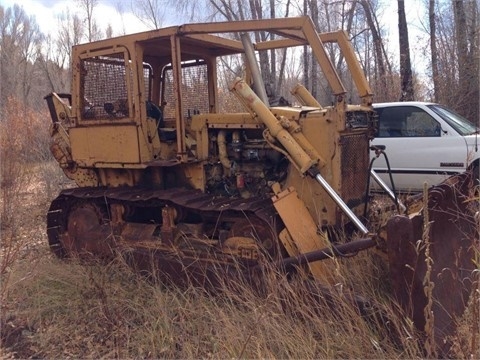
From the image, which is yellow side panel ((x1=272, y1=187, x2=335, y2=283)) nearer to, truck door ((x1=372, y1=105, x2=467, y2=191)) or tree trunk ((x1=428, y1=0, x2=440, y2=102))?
truck door ((x1=372, y1=105, x2=467, y2=191))

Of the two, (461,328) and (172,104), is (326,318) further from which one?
(172,104)

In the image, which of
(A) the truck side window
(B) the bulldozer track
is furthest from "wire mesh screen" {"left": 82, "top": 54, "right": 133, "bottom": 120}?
(A) the truck side window

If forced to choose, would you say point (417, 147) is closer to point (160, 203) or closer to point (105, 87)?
point (160, 203)

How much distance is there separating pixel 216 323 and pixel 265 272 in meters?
0.68

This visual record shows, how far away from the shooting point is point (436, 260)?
3.59 m

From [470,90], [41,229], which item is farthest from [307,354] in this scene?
[470,90]

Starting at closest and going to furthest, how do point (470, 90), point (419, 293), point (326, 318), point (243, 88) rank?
point (419, 293) < point (326, 318) < point (243, 88) < point (470, 90)

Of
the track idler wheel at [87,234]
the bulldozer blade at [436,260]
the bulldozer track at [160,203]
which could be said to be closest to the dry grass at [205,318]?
the bulldozer blade at [436,260]

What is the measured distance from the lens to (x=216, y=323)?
367 centimetres

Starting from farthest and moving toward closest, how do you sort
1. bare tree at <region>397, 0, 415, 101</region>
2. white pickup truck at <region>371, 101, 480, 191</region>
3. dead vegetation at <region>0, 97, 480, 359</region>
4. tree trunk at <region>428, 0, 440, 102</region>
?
tree trunk at <region>428, 0, 440, 102</region>
bare tree at <region>397, 0, 415, 101</region>
white pickup truck at <region>371, 101, 480, 191</region>
dead vegetation at <region>0, 97, 480, 359</region>

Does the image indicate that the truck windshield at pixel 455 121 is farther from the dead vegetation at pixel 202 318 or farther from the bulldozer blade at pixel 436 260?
the dead vegetation at pixel 202 318

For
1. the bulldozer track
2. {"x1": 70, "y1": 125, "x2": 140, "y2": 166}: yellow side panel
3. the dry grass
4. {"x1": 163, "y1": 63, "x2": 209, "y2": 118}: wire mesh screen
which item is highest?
{"x1": 163, "y1": 63, "x2": 209, "y2": 118}: wire mesh screen

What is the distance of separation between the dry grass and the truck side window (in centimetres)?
459

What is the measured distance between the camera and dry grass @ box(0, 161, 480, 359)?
3.20 meters
